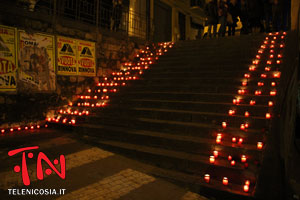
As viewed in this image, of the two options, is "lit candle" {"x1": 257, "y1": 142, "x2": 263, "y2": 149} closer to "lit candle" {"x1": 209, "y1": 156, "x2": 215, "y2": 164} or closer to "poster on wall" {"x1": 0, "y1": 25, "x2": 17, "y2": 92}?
"lit candle" {"x1": 209, "y1": 156, "x2": 215, "y2": 164}

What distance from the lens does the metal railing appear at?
27.6 feet

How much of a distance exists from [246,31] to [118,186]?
10166 millimetres

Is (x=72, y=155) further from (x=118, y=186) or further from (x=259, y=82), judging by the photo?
(x=259, y=82)

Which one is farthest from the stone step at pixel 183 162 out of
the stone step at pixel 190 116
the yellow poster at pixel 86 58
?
the yellow poster at pixel 86 58

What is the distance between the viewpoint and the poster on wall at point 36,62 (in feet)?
21.3

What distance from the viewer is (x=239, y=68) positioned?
6559 millimetres

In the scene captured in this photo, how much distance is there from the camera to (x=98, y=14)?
1003 cm

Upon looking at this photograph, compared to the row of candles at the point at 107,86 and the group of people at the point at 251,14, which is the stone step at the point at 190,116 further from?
the group of people at the point at 251,14

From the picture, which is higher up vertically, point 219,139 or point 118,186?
point 219,139

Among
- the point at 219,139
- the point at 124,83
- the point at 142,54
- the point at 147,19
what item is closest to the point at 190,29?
the point at 147,19

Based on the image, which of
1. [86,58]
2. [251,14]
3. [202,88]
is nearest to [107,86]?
[86,58]

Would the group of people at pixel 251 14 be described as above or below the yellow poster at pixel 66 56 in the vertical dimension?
above

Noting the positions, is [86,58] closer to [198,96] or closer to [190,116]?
[198,96]

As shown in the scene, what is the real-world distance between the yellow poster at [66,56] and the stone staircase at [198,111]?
3.54ft
